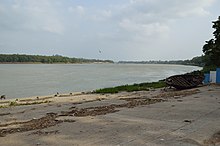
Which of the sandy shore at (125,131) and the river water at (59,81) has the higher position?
the sandy shore at (125,131)

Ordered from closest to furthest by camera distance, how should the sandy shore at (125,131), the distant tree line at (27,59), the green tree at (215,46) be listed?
the sandy shore at (125,131) < the green tree at (215,46) < the distant tree line at (27,59)

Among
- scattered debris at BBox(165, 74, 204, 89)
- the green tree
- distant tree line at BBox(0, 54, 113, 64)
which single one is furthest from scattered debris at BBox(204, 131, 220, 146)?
distant tree line at BBox(0, 54, 113, 64)

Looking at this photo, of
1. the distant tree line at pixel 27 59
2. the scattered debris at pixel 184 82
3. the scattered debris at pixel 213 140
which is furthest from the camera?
the distant tree line at pixel 27 59

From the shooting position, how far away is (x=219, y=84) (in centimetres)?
2600

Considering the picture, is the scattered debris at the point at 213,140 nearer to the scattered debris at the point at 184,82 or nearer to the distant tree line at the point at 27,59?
the scattered debris at the point at 184,82

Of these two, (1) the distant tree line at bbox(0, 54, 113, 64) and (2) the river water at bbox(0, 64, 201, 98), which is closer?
(2) the river water at bbox(0, 64, 201, 98)

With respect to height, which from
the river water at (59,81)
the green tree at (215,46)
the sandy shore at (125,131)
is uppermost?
the green tree at (215,46)

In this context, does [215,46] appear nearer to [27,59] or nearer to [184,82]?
[184,82]

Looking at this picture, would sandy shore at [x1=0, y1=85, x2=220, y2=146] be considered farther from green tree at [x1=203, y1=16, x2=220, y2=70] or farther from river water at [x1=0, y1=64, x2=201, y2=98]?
green tree at [x1=203, y1=16, x2=220, y2=70]

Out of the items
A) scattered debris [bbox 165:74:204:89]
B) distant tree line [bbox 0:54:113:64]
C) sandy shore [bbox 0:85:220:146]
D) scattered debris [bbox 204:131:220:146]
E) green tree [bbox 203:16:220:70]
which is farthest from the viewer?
distant tree line [bbox 0:54:113:64]

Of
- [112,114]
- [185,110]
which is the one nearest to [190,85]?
[185,110]

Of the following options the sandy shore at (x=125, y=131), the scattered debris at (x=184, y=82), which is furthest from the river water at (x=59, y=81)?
the sandy shore at (x=125, y=131)

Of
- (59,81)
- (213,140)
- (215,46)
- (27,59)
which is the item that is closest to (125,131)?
(213,140)

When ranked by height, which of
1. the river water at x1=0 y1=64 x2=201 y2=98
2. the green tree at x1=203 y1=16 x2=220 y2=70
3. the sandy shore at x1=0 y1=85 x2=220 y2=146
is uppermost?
the green tree at x1=203 y1=16 x2=220 y2=70
